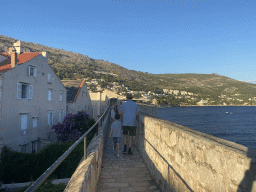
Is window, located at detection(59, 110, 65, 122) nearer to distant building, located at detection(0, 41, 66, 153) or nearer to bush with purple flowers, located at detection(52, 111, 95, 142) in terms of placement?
distant building, located at detection(0, 41, 66, 153)

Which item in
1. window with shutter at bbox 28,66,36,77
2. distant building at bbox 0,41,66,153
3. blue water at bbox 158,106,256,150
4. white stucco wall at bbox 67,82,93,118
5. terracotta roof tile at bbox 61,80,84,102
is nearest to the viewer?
distant building at bbox 0,41,66,153

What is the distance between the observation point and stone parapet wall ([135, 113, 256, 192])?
5.66 ft

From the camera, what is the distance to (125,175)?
505 cm

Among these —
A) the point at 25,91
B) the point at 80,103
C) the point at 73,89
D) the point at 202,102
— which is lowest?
the point at 202,102

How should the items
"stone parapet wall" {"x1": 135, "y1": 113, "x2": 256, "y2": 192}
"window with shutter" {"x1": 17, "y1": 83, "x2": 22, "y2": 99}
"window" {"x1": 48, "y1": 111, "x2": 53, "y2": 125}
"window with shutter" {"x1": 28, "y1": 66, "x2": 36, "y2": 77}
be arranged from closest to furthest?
1. "stone parapet wall" {"x1": 135, "y1": 113, "x2": 256, "y2": 192}
2. "window with shutter" {"x1": 17, "y1": 83, "x2": 22, "y2": 99}
3. "window with shutter" {"x1": 28, "y1": 66, "x2": 36, "y2": 77}
4. "window" {"x1": 48, "y1": 111, "x2": 53, "y2": 125}

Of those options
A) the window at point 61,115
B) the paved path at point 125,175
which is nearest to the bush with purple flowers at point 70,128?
the window at point 61,115

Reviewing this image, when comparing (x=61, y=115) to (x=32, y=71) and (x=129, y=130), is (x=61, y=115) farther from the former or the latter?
(x=129, y=130)

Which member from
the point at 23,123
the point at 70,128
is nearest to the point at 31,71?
the point at 23,123

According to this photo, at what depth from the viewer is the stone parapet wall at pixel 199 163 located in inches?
67.9

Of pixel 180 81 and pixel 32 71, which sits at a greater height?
pixel 180 81

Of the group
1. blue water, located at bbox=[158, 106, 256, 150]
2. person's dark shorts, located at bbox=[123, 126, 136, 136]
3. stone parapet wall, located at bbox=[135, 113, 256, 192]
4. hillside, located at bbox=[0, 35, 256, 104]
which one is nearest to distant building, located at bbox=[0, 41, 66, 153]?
person's dark shorts, located at bbox=[123, 126, 136, 136]

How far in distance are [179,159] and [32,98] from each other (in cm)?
2558

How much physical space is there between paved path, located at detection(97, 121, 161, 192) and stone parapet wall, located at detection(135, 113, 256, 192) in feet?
1.33

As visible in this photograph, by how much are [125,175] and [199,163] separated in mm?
3036
